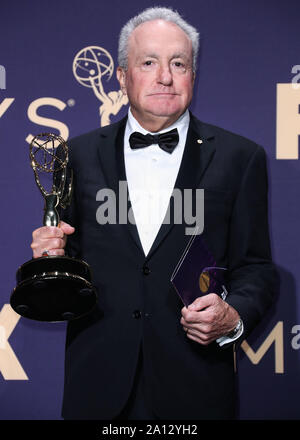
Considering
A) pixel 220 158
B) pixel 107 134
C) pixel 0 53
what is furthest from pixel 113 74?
pixel 220 158

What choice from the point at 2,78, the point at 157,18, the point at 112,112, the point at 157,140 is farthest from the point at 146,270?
the point at 2,78

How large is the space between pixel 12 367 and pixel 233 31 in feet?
6.38

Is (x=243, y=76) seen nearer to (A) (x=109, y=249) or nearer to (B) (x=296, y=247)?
(B) (x=296, y=247)

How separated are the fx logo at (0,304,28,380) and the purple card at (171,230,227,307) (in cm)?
129

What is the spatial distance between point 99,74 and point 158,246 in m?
1.20

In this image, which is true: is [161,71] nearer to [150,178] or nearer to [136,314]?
[150,178]

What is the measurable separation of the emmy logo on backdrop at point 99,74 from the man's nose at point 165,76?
0.75m

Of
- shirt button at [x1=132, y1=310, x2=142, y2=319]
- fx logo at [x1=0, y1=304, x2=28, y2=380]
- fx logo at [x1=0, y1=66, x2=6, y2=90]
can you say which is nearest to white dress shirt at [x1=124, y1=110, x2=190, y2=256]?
shirt button at [x1=132, y1=310, x2=142, y2=319]

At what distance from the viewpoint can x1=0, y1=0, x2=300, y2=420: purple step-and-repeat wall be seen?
106 inches

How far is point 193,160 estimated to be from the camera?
201 centimetres

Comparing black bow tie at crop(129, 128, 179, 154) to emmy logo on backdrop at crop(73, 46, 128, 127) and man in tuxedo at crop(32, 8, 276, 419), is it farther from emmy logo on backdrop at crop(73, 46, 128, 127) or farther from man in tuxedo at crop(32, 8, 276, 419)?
emmy logo on backdrop at crop(73, 46, 128, 127)

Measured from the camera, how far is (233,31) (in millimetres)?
2697

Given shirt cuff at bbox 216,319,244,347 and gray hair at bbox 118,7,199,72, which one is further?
gray hair at bbox 118,7,199,72

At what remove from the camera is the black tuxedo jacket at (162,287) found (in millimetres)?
1878
